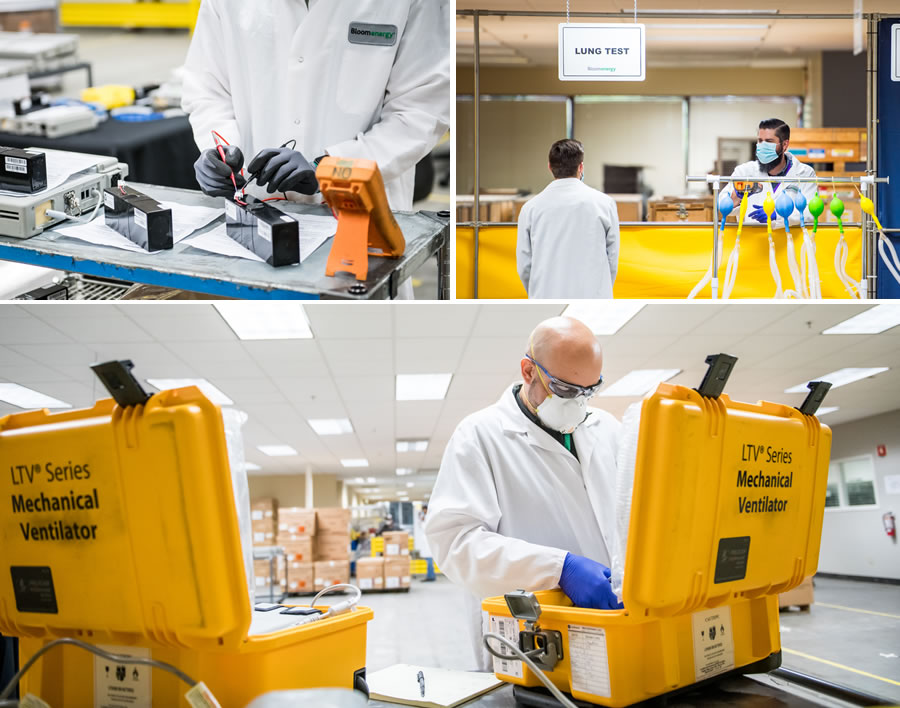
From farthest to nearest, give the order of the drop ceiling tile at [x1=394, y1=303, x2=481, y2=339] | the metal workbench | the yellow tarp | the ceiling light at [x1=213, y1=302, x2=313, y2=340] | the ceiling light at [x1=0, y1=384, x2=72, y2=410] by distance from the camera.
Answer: the ceiling light at [x1=0, y1=384, x2=72, y2=410] → the drop ceiling tile at [x1=394, y1=303, x2=481, y2=339] → the ceiling light at [x1=213, y1=302, x2=313, y2=340] → the yellow tarp → the metal workbench

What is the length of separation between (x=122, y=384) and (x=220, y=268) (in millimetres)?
949

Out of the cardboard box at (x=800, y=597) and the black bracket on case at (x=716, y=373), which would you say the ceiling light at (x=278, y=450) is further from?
the black bracket on case at (x=716, y=373)

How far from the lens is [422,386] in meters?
6.98

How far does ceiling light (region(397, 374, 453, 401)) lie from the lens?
661 centimetres

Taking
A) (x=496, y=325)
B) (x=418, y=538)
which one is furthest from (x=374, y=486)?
(x=496, y=325)

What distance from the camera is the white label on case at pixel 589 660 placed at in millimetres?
960

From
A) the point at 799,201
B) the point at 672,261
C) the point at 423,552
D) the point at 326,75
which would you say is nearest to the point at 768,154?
the point at 799,201

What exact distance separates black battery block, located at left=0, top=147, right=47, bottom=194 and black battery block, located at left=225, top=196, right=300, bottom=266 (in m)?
0.51

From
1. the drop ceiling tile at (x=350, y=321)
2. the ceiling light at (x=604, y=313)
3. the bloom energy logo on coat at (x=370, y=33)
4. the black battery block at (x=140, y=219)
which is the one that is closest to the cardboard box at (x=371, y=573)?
the drop ceiling tile at (x=350, y=321)

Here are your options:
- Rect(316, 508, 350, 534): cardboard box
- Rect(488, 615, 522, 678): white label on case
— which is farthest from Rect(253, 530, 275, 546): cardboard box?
Rect(488, 615, 522, 678): white label on case

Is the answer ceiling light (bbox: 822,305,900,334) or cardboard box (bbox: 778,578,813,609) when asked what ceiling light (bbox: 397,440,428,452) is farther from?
ceiling light (bbox: 822,305,900,334)

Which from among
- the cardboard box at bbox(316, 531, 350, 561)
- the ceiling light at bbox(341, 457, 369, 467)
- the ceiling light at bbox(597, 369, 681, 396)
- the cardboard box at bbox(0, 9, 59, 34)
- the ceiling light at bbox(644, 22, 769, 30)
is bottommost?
the cardboard box at bbox(316, 531, 350, 561)

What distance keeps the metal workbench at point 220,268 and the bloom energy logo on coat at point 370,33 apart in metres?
0.76

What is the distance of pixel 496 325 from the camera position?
520cm
